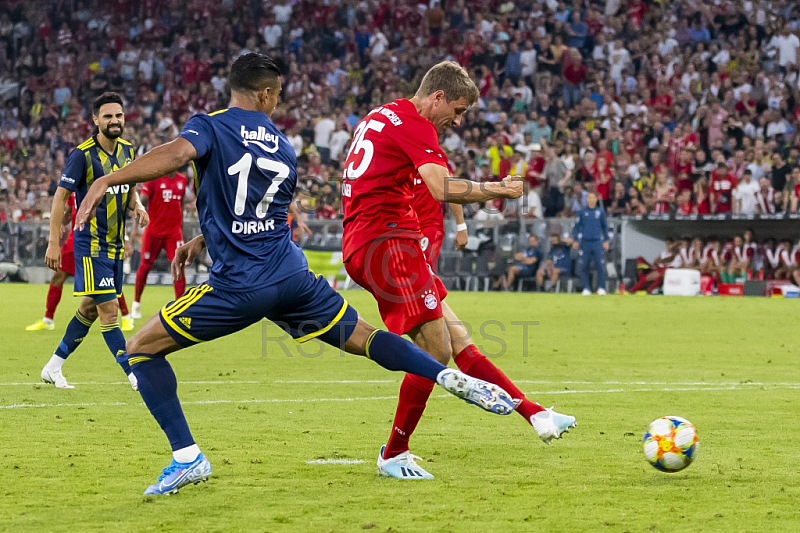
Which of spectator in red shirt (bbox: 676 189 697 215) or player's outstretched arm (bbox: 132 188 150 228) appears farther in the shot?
spectator in red shirt (bbox: 676 189 697 215)

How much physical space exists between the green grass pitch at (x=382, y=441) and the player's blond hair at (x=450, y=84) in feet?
6.55

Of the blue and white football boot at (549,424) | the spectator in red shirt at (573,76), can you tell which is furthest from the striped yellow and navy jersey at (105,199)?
the spectator in red shirt at (573,76)

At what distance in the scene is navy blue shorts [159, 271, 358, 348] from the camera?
5.39 meters

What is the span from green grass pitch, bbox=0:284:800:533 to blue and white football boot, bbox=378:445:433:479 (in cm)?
7

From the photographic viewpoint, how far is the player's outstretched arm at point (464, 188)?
5.71 metres

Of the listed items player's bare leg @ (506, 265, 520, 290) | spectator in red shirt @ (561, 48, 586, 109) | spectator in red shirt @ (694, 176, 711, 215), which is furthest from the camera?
spectator in red shirt @ (561, 48, 586, 109)

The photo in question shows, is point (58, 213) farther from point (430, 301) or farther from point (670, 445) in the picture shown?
point (670, 445)

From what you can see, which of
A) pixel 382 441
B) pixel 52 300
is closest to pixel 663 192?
pixel 52 300

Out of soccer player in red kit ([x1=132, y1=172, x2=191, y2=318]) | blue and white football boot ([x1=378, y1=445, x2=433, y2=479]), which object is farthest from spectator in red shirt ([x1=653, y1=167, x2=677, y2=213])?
blue and white football boot ([x1=378, y1=445, x2=433, y2=479])

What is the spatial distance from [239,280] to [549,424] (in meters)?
1.76

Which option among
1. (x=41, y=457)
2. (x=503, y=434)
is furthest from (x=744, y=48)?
(x=41, y=457)

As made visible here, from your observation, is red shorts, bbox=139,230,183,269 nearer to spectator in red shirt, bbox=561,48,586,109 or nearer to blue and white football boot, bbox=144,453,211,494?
blue and white football boot, bbox=144,453,211,494

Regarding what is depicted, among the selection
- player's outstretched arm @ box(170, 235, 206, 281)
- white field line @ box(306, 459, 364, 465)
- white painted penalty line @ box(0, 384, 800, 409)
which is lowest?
white painted penalty line @ box(0, 384, 800, 409)

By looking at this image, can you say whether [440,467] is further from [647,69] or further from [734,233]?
[647,69]
